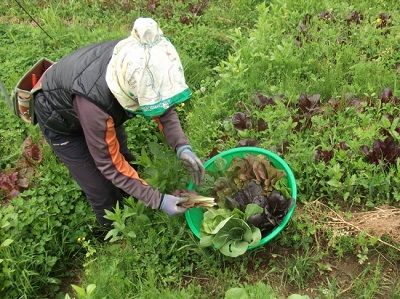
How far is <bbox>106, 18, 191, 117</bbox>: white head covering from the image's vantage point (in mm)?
2146

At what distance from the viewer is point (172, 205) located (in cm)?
271

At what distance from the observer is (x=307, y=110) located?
3.55 meters

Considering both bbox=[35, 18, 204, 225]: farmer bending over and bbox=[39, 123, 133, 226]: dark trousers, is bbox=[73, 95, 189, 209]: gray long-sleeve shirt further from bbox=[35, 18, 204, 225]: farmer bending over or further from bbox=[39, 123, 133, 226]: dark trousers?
bbox=[39, 123, 133, 226]: dark trousers

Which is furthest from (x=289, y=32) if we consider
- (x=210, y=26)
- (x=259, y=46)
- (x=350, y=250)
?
(x=350, y=250)

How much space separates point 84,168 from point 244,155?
1031 millimetres

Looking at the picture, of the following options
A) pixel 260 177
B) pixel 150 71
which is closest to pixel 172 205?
pixel 260 177

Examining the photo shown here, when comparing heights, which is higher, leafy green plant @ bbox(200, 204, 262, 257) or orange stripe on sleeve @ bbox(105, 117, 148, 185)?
orange stripe on sleeve @ bbox(105, 117, 148, 185)

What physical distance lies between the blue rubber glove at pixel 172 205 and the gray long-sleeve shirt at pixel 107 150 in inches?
1.3

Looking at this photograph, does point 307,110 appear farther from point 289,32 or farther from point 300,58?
point 289,32

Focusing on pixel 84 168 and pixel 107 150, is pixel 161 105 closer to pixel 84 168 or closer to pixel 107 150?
pixel 107 150

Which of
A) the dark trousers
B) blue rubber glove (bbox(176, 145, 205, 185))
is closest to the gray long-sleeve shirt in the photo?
blue rubber glove (bbox(176, 145, 205, 185))

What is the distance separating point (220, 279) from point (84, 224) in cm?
119

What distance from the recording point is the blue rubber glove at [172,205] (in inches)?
107

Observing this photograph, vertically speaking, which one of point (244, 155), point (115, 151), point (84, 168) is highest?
point (115, 151)
